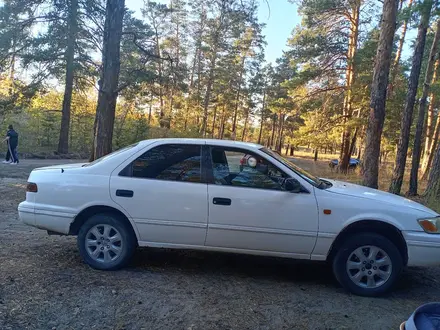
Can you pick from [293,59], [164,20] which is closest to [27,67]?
[293,59]

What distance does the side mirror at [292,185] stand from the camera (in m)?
4.25

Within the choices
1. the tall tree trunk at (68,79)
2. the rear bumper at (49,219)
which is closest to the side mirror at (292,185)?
the rear bumper at (49,219)

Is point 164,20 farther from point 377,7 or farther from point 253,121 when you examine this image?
point 253,121

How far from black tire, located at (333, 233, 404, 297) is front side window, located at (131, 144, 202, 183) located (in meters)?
1.91

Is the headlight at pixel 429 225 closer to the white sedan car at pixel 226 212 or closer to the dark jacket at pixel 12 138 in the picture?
the white sedan car at pixel 226 212

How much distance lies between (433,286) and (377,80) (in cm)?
602

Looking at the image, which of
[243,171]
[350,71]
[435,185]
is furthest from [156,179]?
[350,71]

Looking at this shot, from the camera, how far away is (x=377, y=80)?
924 cm

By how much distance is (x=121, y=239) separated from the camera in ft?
14.8

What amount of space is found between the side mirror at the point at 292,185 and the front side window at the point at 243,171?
0.08 m

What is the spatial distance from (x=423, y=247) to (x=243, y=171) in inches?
87.7

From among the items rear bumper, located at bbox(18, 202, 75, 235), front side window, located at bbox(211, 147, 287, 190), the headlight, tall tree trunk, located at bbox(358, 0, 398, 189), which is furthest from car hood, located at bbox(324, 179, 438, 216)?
tall tree trunk, located at bbox(358, 0, 398, 189)

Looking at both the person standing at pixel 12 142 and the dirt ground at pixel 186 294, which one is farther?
the person standing at pixel 12 142

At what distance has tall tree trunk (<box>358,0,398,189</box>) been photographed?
29.5 ft
